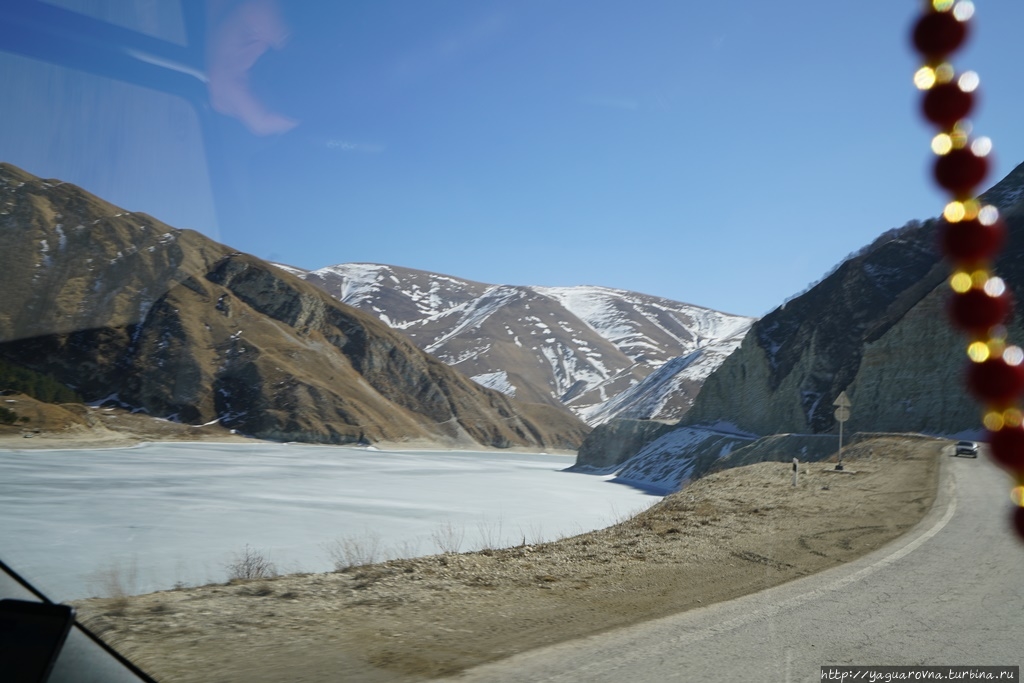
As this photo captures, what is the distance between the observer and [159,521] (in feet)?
73.6

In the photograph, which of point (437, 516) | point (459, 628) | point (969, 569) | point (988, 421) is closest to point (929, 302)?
point (437, 516)

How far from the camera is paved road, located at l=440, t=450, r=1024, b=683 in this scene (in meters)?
6.29

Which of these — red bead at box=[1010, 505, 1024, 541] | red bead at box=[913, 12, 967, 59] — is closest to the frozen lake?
red bead at box=[1010, 505, 1024, 541]

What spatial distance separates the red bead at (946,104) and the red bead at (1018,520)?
545 mm

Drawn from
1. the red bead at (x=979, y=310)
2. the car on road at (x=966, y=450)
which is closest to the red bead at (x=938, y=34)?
the red bead at (x=979, y=310)

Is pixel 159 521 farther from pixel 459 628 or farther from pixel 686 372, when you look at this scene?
pixel 686 372

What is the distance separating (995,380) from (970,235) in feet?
0.61

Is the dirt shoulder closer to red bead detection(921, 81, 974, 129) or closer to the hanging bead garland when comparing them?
the hanging bead garland

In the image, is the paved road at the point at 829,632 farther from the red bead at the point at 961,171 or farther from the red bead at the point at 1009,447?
the red bead at the point at 961,171

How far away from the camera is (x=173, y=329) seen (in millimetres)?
110750

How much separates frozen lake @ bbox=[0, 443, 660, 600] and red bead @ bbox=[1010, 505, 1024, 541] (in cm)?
527

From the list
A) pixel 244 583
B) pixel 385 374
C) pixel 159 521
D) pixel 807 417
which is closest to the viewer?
pixel 244 583

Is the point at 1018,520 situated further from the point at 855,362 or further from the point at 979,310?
the point at 855,362

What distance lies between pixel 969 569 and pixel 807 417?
189 ft
